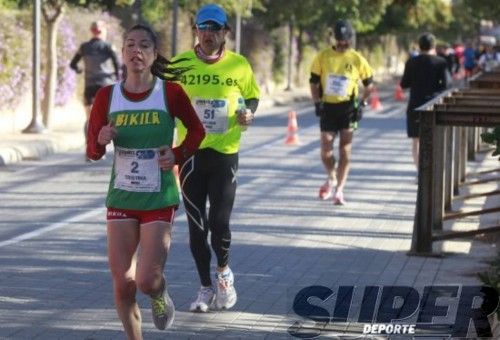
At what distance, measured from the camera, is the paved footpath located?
878 cm

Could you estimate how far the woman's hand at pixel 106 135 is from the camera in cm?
739

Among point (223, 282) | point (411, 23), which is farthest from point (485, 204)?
point (411, 23)

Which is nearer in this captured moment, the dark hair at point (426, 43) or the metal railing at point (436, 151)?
the metal railing at point (436, 151)

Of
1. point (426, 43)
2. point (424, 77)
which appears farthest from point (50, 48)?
point (424, 77)

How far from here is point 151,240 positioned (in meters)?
7.48

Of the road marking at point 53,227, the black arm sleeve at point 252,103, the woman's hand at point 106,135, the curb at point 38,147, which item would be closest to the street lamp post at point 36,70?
the curb at point 38,147

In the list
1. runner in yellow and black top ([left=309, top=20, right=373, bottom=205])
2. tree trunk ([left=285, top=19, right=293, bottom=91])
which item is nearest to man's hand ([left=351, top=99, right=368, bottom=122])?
runner in yellow and black top ([left=309, top=20, right=373, bottom=205])

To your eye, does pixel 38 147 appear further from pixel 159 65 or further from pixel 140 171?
pixel 140 171

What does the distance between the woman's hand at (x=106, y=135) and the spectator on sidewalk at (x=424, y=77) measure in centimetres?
995

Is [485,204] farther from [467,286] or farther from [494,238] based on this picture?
[467,286]

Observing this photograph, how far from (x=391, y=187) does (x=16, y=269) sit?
795 centimetres

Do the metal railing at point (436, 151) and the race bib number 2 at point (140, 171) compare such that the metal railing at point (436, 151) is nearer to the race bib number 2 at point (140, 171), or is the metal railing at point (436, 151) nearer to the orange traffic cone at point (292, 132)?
the race bib number 2 at point (140, 171)

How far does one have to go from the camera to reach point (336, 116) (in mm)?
15484

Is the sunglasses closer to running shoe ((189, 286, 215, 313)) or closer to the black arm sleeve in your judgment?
the black arm sleeve
